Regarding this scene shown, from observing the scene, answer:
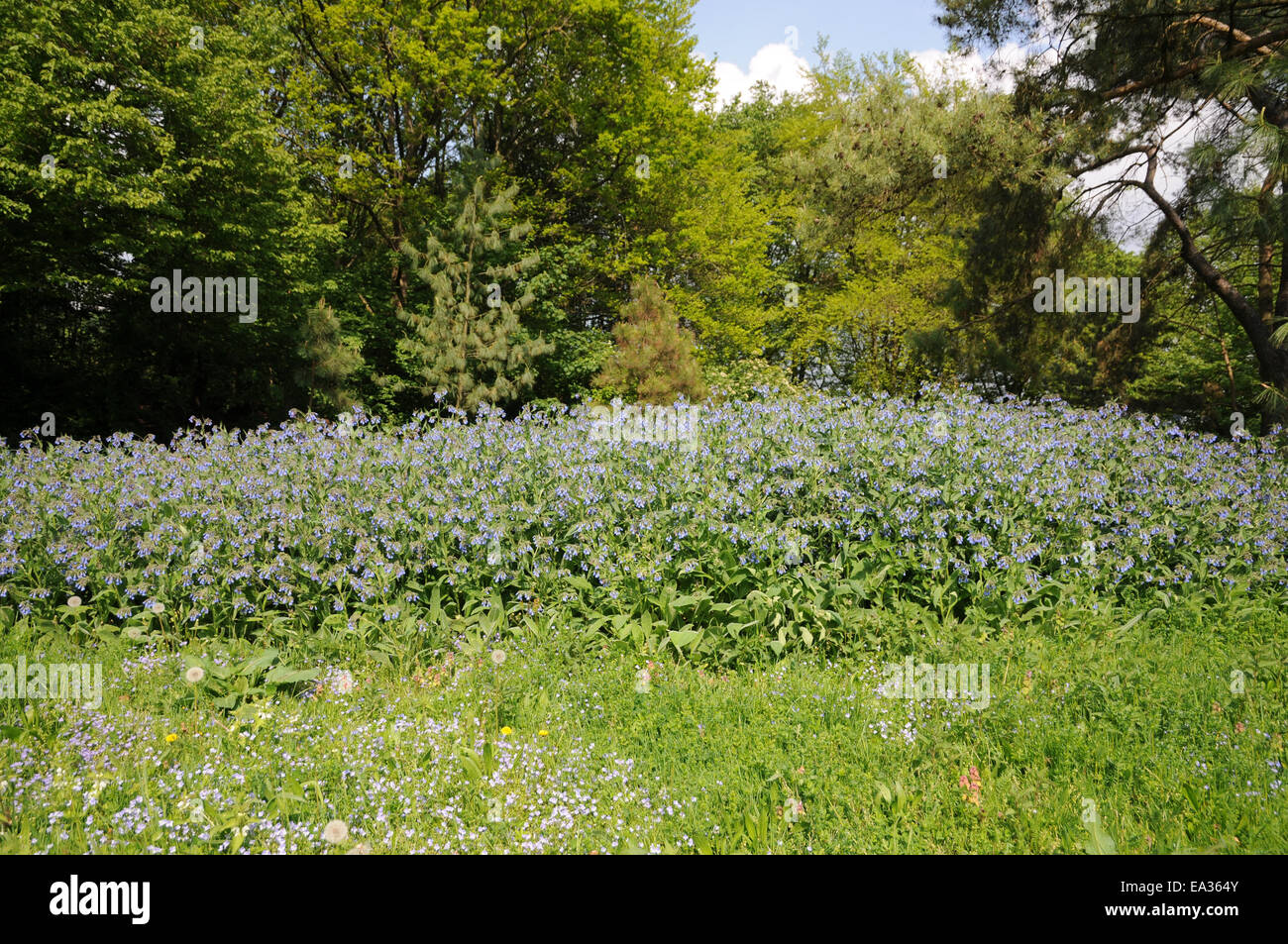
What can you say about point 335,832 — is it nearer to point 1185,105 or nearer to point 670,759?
point 670,759

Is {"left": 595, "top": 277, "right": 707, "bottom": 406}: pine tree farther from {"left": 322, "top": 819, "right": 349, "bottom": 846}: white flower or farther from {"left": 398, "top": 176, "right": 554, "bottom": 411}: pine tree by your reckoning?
{"left": 322, "top": 819, "right": 349, "bottom": 846}: white flower

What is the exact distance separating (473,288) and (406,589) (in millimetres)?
11706

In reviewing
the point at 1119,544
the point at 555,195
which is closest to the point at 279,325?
the point at 555,195

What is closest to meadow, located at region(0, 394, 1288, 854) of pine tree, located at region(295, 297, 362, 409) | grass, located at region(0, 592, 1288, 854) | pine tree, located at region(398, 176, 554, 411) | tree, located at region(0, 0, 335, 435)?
grass, located at region(0, 592, 1288, 854)

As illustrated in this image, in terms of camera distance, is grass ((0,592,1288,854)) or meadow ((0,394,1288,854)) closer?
grass ((0,592,1288,854))

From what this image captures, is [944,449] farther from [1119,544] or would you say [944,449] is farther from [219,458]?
[219,458]

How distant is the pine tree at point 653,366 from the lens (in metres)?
13.1

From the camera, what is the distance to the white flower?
2457mm

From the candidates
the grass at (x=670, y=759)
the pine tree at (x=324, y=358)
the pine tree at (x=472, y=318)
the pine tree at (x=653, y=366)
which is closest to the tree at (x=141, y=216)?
the pine tree at (x=324, y=358)

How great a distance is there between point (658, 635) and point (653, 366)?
31.1ft

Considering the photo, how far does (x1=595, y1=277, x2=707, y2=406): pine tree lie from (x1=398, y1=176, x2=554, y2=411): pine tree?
2072 mm

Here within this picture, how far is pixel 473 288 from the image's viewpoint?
48.8 feet

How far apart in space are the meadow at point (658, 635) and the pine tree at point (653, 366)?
273 inches

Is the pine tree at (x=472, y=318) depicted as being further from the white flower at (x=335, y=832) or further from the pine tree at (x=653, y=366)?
the white flower at (x=335, y=832)
